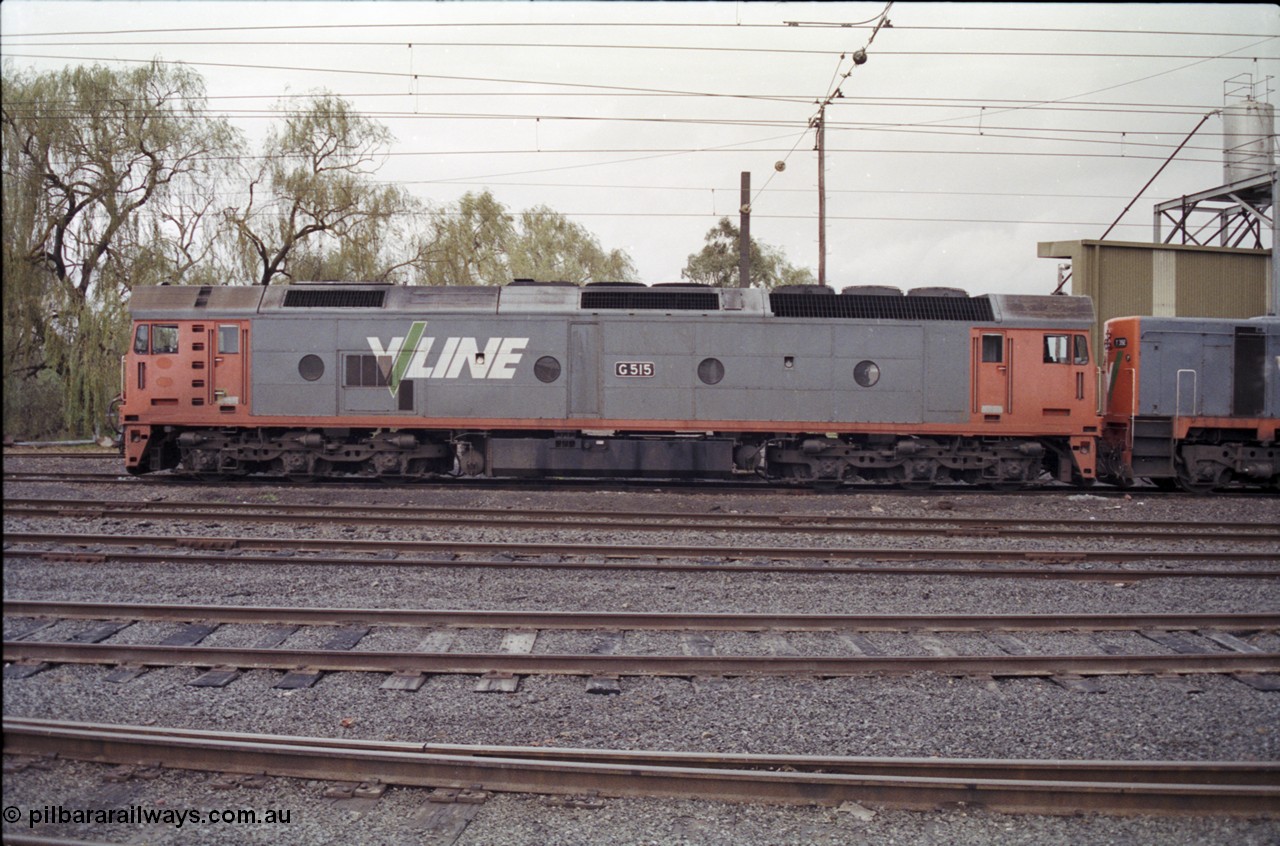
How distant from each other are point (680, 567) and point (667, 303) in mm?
7378

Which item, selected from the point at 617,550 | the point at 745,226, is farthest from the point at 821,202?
the point at 617,550

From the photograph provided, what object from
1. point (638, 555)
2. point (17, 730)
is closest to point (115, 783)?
point (17, 730)

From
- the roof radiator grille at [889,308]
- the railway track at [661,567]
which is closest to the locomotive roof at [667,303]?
the roof radiator grille at [889,308]

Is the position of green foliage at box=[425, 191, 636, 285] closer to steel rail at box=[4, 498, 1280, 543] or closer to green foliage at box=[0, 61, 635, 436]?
green foliage at box=[0, 61, 635, 436]

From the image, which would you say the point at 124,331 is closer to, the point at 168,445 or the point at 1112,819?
the point at 168,445

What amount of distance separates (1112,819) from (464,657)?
179 inches

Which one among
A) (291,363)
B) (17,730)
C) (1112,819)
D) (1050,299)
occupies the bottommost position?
(1112,819)

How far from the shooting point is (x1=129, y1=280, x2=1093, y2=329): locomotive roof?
16.0 meters

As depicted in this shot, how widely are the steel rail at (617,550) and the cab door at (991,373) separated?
5404mm

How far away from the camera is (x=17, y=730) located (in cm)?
506

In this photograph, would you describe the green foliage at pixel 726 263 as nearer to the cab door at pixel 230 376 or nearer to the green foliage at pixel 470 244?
the green foliage at pixel 470 244

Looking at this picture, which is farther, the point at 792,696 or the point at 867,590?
the point at 867,590

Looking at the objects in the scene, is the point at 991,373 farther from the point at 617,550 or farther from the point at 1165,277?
the point at 1165,277

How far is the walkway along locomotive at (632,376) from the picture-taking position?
627 inches
